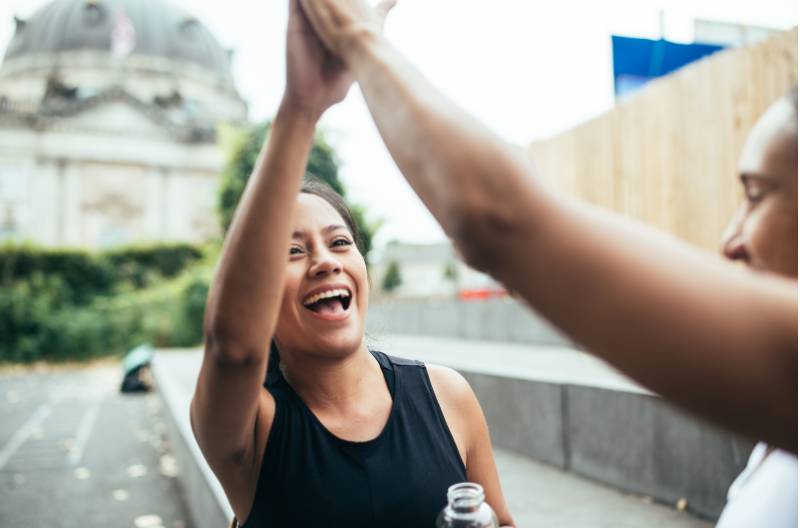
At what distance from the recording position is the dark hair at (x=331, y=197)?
5.10 ft

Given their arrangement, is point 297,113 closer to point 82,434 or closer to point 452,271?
point 82,434

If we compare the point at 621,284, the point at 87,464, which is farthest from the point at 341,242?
the point at 87,464

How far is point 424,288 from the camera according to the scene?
5419 centimetres

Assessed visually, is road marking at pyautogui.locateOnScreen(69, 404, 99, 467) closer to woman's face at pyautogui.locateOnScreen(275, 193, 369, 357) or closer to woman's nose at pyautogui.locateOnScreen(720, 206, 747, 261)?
woman's face at pyautogui.locateOnScreen(275, 193, 369, 357)

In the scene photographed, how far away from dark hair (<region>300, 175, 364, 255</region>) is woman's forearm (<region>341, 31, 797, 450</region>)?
103cm

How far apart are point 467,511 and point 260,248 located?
0.54 metres

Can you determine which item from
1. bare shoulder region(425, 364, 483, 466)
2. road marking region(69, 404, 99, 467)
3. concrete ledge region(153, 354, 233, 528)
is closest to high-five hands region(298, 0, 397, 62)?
bare shoulder region(425, 364, 483, 466)

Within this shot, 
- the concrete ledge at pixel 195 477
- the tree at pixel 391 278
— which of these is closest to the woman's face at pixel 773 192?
the concrete ledge at pixel 195 477

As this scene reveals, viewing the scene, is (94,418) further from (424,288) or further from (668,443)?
(424,288)

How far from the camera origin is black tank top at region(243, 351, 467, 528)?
131cm

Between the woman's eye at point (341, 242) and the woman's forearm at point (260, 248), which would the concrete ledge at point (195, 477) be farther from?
the woman's forearm at point (260, 248)

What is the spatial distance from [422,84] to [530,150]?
25.5ft

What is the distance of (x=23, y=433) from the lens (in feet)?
25.2

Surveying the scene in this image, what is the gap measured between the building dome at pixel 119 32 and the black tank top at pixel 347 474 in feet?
149
